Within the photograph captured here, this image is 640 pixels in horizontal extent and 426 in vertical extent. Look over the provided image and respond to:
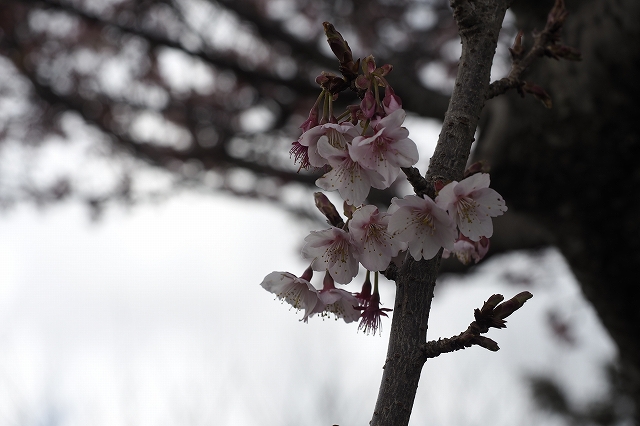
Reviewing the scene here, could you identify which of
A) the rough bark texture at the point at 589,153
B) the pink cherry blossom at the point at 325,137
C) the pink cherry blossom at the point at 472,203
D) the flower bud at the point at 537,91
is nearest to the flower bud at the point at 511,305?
the pink cherry blossom at the point at 472,203

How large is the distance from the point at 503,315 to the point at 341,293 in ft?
1.15

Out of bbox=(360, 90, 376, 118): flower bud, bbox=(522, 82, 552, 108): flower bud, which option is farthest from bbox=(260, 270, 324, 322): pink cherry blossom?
bbox=(522, 82, 552, 108): flower bud

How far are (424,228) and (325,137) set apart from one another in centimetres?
23

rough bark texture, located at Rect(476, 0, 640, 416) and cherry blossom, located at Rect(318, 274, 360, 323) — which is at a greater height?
rough bark texture, located at Rect(476, 0, 640, 416)

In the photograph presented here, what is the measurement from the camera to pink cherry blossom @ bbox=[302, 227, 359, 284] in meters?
0.98

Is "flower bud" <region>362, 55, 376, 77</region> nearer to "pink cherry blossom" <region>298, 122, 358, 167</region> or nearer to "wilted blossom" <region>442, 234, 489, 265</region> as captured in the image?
"pink cherry blossom" <region>298, 122, 358, 167</region>

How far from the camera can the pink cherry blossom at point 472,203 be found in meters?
0.83

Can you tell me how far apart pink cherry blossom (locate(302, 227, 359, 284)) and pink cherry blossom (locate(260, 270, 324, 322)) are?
0.41 feet

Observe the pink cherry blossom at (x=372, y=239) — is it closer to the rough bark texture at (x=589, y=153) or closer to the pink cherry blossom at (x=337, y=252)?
the pink cherry blossom at (x=337, y=252)

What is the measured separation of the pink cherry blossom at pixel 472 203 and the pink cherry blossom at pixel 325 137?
0.63 ft

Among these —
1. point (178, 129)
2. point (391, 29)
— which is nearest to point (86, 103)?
point (178, 129)

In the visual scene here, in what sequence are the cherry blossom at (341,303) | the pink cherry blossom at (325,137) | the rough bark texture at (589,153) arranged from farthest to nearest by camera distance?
the rough bark texture at (589,153)
the cherry blossom at (341,303)
the pink cherry blossom at (325,137)

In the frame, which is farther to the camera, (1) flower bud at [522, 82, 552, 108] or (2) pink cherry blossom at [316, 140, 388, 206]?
(1) flower bud at [522, 82, 552, 108]

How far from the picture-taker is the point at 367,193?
938 mm
